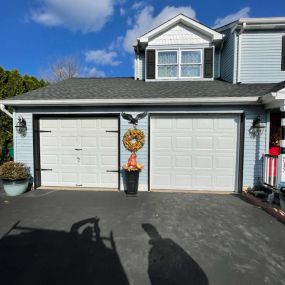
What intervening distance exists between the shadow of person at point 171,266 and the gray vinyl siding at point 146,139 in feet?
9.99

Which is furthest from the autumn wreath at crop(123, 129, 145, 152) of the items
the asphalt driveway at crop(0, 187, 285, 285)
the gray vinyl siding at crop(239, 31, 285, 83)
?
the gray vinyl siding at crop(239, 31, 285, 83)

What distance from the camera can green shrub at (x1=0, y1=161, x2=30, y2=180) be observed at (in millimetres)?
5684

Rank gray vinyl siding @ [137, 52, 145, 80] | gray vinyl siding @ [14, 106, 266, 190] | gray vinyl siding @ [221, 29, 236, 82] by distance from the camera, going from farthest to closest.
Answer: gray vinyl siding @ [137, 52, 145, 80]
gray vinyl siding @ [221, 29, 236, 82]
gray vinyl siding @ [14, 106, 266, 190]

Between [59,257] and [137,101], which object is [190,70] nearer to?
[137,101]

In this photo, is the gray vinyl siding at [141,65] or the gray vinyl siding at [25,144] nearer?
the gray vinyl siding at [25,144]

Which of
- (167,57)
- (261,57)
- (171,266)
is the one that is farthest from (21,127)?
(261,57)

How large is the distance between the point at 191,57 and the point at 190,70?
1.60 ft

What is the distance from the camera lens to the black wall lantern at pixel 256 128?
18.8ft

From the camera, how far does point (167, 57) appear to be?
26.5 ft

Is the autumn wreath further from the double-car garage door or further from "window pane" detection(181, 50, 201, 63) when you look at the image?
"window pane" detection(181, 50, 201, 63)

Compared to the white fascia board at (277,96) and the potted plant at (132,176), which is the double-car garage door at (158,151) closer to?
the potted plant at (132,176)

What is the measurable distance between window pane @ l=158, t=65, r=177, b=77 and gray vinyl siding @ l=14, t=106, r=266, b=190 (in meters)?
2.51

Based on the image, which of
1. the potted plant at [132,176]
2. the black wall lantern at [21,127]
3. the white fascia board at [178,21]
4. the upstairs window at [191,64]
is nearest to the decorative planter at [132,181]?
the potted plant at [132,176]

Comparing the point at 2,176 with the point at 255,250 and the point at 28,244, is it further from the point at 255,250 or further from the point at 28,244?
the point at 255,250
